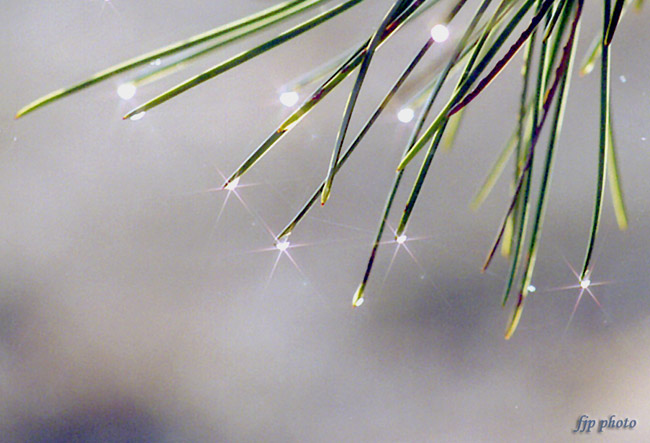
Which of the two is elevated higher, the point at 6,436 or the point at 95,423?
the point at 6,436

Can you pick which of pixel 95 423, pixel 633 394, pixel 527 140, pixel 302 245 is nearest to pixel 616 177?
pixel 527 140

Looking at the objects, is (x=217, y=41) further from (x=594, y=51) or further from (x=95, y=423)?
(x=95, y=423)

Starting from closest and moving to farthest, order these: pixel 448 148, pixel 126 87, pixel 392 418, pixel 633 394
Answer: pixel 126 87, pixel 448 148, pixel 633 394, pixel 392 418

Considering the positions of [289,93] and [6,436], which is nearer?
[289,93]

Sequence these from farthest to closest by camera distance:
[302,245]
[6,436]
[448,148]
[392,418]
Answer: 1. [6,436]
2. [392,418]
3. [302,245]
4. [448,148]

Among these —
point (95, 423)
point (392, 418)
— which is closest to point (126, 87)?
point (392, 418)

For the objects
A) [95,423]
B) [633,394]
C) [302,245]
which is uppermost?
[95,423]

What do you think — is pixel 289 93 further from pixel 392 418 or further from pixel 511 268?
pixel 392 418

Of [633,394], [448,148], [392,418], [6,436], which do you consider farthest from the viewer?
[6,436]

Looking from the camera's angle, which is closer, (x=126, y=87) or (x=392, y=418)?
(x=126, y=87)
